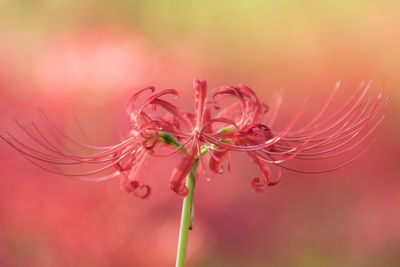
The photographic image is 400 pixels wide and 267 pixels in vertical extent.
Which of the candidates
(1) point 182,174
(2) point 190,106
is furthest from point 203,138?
(2) point 190,106

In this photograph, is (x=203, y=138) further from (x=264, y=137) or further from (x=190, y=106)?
(x=190, y=106)

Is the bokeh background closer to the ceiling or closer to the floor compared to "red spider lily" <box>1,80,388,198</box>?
closer to the ceiling

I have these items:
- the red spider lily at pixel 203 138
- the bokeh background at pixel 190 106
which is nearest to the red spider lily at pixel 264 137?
the red spider lily at pixel 203 138

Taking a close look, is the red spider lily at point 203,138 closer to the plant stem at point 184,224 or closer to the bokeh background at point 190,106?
the plant stem at point 184,224

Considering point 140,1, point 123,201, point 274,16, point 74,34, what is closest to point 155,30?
point 140,1

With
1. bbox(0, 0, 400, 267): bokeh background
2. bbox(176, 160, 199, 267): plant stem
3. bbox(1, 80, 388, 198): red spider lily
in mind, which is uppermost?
bbox(0, 0, 400, 267): bokeh background

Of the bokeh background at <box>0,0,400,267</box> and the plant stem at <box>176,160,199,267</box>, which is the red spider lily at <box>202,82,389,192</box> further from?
the bokeh background at <box>0,0,400,267</box>

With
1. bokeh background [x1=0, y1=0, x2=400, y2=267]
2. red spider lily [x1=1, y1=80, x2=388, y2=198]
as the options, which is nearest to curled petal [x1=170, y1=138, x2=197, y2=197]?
red spider lily [x1=1, y1=80, x2=388, y2=198]

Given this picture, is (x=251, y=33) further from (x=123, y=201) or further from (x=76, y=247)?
(x=76, y=247)

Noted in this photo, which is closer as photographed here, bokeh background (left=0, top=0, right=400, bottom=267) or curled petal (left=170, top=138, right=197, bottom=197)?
curled petal (left=170, top=138, right=197, bottom=197)
